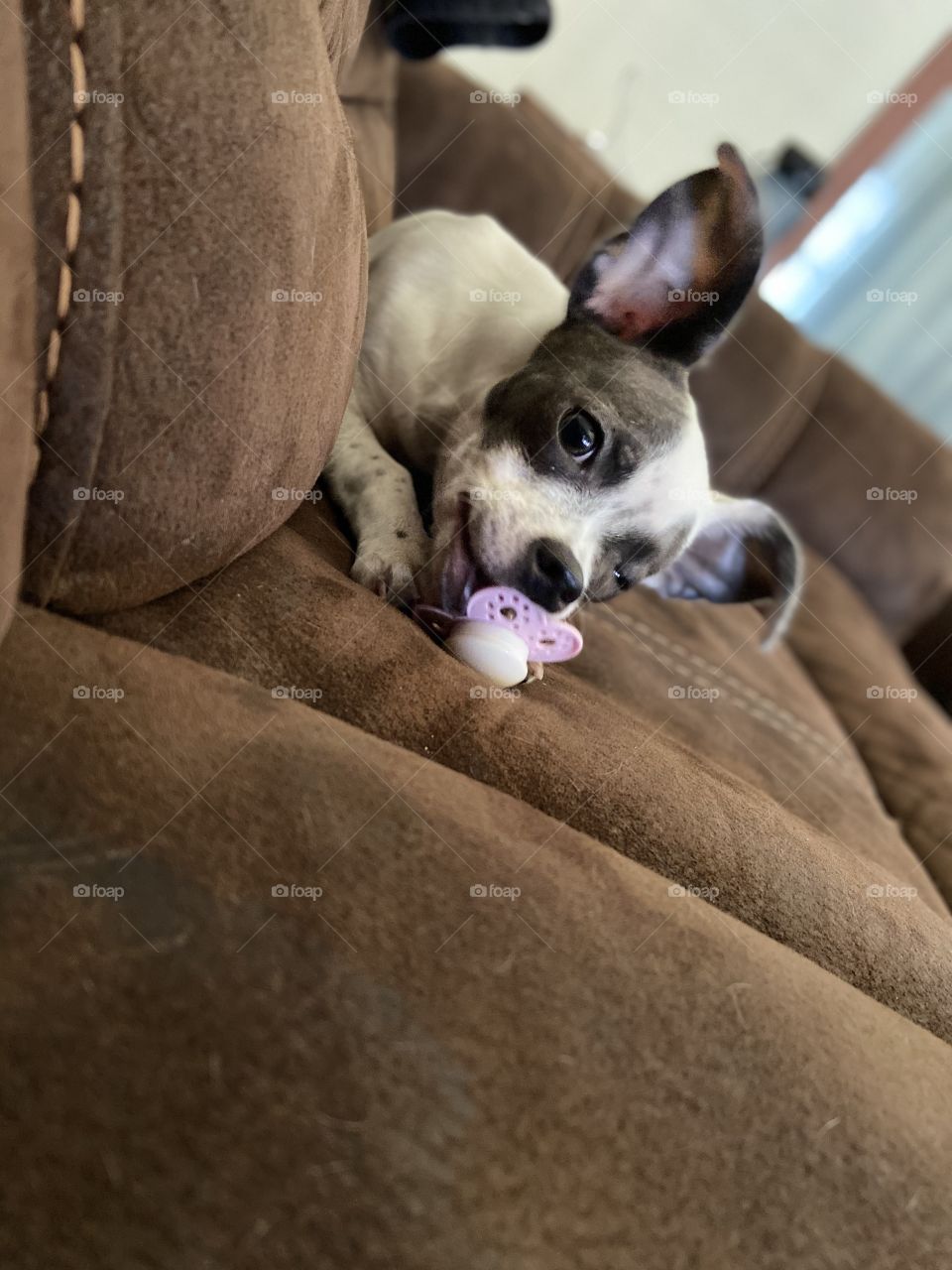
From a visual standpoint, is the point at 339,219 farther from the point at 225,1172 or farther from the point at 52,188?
the point at 225,1172

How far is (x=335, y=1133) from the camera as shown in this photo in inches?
19.1

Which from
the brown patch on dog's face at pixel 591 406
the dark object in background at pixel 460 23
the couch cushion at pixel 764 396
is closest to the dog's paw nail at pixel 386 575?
the brown patch on dog's face at pixel 591 406

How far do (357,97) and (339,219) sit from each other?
138 cm

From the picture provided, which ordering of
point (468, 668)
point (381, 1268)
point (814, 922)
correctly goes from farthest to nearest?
point (468, 668) < point (814, 922) < point (381, 1268)

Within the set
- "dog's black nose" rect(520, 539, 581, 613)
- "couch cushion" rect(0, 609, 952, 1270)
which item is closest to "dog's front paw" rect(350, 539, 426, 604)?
"dog's black nose" rect(520, 539, 581, 613)

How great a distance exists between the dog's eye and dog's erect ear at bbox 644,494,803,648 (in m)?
0.36

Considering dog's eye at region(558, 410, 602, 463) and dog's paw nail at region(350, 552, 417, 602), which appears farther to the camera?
dog's eye at region(558, 410, 602, 463)

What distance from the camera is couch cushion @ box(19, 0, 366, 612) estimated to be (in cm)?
64

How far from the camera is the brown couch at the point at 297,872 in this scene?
0.48 m

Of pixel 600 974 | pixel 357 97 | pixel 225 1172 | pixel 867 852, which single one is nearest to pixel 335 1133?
pixel 225 1172

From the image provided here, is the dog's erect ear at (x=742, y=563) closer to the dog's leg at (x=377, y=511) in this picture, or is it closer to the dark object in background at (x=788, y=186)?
the dog's leg at (x=377, y=511)

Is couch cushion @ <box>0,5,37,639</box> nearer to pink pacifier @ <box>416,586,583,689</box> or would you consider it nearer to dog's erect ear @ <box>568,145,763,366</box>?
pink pacifier @ <box>416,586,583,689</box>

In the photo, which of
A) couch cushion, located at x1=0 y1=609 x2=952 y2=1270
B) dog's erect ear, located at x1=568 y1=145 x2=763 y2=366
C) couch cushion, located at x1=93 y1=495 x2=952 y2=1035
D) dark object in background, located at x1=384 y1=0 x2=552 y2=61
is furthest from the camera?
dark object in background, located at x1=384 y1=0 x2=552 y2=61

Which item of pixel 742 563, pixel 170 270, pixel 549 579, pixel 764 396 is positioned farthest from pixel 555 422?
pixel 764 396
